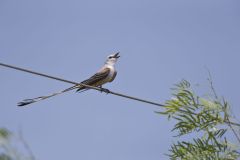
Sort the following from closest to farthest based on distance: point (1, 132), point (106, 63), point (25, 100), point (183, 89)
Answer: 1. point (183, 89)
2. point (1, 132)
3. point (25, 100)
4. point (106, 63)

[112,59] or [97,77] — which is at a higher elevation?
[112,59]

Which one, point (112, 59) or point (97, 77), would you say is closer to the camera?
point (97, 77)

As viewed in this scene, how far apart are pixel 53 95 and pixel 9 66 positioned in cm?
215

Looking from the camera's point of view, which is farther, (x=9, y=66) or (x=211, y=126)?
(x=9, y=66)

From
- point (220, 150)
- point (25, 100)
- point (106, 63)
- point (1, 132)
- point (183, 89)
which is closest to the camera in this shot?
point (220, 150)

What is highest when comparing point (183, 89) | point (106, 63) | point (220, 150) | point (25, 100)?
point (106, 63)

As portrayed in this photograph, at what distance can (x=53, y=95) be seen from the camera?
6.04 meters

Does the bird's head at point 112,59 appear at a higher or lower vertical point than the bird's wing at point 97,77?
higher

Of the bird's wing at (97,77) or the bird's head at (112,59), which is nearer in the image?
the bird's wing at (97,77)

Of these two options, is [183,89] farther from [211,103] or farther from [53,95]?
[53,95]

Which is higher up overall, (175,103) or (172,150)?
(175,103)

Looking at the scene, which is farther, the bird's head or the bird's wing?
the bird's head

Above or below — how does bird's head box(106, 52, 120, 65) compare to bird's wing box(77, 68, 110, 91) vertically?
above

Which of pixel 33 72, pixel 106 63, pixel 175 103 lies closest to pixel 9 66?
pixel 33 72
